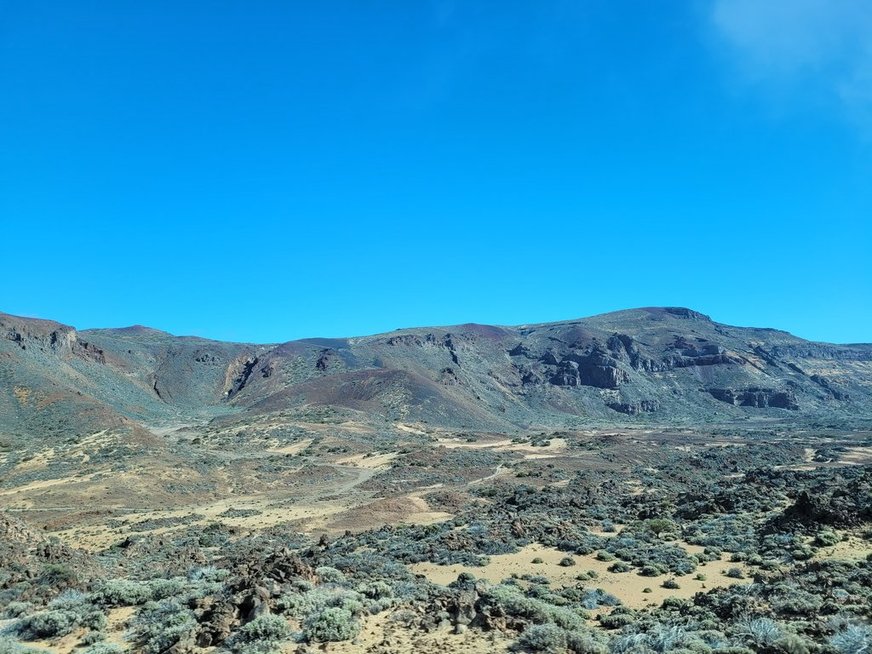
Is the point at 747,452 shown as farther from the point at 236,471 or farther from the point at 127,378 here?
the point at 127,378

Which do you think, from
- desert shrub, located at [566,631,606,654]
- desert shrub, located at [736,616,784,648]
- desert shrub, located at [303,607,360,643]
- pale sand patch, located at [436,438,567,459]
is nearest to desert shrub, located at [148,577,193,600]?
desert shrub, located at [303,607,360,643]

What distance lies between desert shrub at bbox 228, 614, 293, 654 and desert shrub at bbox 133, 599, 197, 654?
986 mm

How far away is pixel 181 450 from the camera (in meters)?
51.1

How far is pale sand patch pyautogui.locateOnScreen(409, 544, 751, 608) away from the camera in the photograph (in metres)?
15.0

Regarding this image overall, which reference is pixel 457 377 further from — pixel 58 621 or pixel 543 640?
pixel 543 640

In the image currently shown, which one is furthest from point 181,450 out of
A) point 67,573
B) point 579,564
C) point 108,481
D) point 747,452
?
point 747,452

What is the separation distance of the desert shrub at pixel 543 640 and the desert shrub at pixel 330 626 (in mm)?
3012

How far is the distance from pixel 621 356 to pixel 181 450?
10962 cm

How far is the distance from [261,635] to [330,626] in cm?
119

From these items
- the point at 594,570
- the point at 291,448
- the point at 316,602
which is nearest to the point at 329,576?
the point at 316,602

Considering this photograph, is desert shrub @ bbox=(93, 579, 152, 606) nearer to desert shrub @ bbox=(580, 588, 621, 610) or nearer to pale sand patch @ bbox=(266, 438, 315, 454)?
desert shrub @ bbox=(580, 588, 621, 610)

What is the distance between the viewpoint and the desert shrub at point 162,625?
399 inches

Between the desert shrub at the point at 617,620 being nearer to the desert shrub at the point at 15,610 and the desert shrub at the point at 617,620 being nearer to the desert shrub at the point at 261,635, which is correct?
the desert shrub at the point at 261,635

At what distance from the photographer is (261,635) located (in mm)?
10039
